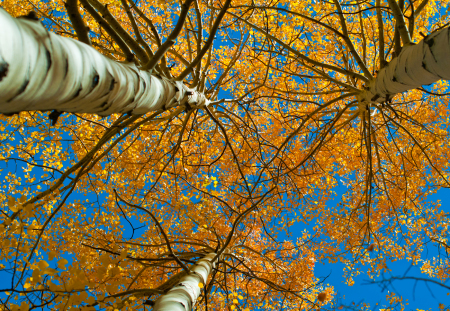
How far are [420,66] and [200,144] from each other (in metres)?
3.49

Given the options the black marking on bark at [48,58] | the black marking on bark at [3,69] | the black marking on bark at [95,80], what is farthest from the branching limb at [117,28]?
the black marking on bark at [3,69]

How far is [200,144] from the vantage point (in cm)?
439

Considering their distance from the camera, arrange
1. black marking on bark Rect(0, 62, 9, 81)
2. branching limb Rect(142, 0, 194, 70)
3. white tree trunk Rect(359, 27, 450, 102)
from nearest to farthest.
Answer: black marking on bark Rect(0, 62, 9, 81), white tree trunk Rect(359, 27, 450, 102), branching limb Rect(142, 0, 194, 70)

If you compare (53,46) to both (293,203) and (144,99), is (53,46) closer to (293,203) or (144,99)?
(144,99)

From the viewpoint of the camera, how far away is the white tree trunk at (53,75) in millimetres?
562

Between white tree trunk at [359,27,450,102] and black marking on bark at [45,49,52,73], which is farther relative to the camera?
white tree trunk at [359,27,450,102]

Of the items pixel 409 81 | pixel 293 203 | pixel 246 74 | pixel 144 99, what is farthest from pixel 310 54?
pixel 144 99

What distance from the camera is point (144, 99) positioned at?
4.25ft

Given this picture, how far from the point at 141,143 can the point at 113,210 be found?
4.28 feet

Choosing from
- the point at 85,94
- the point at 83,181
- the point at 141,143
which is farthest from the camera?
the point at 141,143

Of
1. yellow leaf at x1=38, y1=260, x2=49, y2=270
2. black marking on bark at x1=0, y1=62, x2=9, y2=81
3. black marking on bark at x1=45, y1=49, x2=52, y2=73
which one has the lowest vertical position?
yellow leaf at x1=38, y1=260, x2=49, y2=270

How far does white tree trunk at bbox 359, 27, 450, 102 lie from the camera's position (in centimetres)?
112

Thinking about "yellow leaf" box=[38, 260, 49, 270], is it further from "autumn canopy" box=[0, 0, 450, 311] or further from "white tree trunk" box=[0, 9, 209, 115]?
"white tree trunk" box=[0, 9, 209, 115]

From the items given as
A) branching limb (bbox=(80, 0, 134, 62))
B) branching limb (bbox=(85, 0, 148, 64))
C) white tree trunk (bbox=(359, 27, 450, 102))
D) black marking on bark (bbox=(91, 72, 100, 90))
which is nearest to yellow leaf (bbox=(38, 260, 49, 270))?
black marking on bark (bbox=(91, 72, 100, 90))
